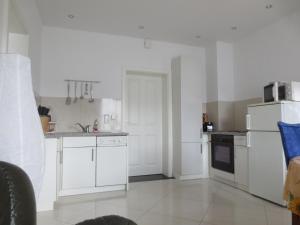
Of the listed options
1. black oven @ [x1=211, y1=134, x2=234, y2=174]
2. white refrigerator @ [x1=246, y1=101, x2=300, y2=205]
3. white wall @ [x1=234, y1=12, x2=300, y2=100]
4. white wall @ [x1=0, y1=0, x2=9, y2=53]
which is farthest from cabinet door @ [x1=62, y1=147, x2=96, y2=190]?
white wall @ [x1=234, y1=12, x2=300, y2=100]

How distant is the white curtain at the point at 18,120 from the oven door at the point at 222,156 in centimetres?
310

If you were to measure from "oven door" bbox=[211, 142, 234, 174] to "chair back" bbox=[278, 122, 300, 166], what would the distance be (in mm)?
2001

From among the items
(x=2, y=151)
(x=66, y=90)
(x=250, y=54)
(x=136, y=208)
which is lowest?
(x=136, y=208)

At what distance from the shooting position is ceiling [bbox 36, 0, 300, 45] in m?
3.05

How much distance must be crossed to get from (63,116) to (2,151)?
281 centimetres

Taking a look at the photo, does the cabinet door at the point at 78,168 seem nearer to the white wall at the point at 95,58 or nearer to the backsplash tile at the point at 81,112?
the backsplash tile at the point at 81,112

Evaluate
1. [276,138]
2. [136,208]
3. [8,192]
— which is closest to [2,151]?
[8,192]

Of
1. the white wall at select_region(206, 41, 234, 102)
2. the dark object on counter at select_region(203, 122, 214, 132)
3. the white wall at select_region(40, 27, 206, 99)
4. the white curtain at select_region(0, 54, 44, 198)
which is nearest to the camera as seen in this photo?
the white curtain at select_region(0, 54, 44, 198)

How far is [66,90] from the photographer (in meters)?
3.77

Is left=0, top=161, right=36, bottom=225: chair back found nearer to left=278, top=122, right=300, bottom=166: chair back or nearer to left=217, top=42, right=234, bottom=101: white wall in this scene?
left=278, top=122, right=300, bottom=166: chair back

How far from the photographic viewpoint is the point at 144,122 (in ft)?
14.5

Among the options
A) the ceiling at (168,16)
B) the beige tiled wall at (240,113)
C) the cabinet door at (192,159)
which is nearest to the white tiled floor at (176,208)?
the cabinet door at (192,159)

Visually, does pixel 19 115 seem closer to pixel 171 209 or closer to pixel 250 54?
pixel 171 209

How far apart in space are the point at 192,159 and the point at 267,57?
2134 mm
